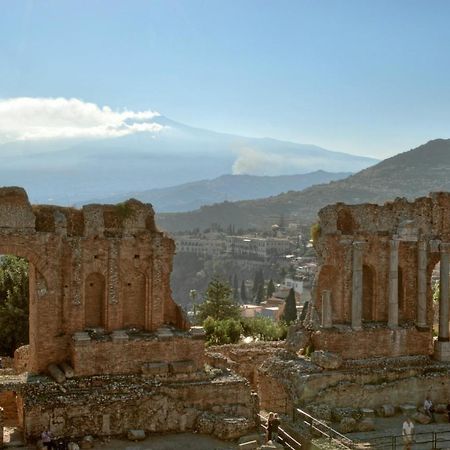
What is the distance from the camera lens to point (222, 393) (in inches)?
904

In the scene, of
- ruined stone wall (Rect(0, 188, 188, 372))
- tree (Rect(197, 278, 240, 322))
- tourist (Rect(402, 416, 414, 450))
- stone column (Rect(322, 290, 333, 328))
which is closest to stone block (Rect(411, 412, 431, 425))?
tourist (Rect(402, 416, 414, 450))

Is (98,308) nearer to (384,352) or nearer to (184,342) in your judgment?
(184,342)

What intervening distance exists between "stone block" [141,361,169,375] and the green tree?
13030mm

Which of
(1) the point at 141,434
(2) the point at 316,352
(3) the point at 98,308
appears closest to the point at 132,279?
(3) the point at 98,308

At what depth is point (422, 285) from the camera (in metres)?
27.9

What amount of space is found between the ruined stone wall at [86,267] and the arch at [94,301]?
36 mm

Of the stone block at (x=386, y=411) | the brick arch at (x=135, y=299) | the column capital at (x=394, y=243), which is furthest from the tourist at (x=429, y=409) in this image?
the brick arch at (x=135, y=299)

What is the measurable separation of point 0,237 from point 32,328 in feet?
11.3

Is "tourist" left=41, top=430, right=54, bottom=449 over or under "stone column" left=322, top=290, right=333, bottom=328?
under

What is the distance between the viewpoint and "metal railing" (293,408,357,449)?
814 inches

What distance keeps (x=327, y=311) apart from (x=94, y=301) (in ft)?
30.0

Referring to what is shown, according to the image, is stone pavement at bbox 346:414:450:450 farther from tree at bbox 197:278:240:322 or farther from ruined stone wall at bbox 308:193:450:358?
tree at bbox 197:278:240:322

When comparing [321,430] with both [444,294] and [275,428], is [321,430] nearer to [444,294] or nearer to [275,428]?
[275,428]

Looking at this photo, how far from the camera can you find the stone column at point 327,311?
2695 cm
